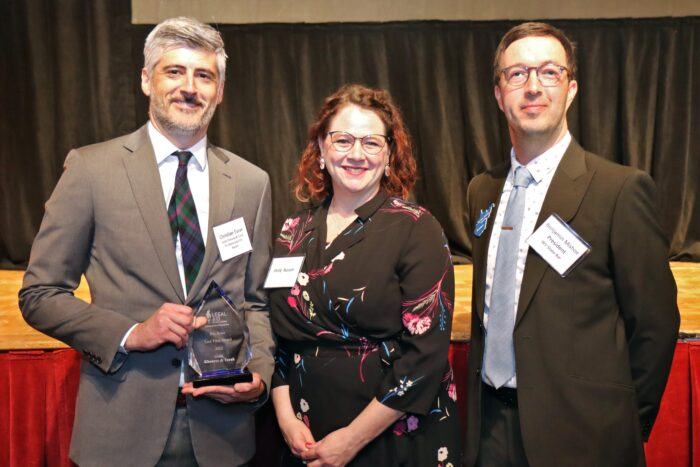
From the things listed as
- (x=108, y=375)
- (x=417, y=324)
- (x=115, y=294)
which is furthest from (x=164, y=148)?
(x=417, y=324)

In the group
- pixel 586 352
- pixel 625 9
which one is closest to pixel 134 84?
pixel 625 9

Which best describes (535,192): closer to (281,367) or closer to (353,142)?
(353,142)

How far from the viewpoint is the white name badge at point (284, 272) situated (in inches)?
78.3

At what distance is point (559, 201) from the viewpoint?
1883 millimetres

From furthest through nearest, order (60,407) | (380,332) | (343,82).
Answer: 1. (343,82)
2. (60,407)
3. (380,332)

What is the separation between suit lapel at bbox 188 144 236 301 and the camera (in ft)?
6.20

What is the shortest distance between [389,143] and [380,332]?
55 cm

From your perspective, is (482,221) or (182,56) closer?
(182,56)

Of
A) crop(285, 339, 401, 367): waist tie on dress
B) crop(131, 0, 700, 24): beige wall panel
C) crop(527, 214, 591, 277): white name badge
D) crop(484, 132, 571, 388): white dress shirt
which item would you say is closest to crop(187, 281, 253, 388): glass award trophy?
crop(285, 339, 401, 367): waist tie on dress

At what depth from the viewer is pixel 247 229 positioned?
2008mm

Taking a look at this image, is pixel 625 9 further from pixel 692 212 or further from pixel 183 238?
pixel 183 238

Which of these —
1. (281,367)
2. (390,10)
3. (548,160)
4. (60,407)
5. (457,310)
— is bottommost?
(60,407)

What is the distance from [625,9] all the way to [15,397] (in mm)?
5338

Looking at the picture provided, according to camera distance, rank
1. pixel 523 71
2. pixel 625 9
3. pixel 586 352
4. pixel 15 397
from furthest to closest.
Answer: pixel 625 9
pixel 15 397
pixel 523 71
pixel 586 352
